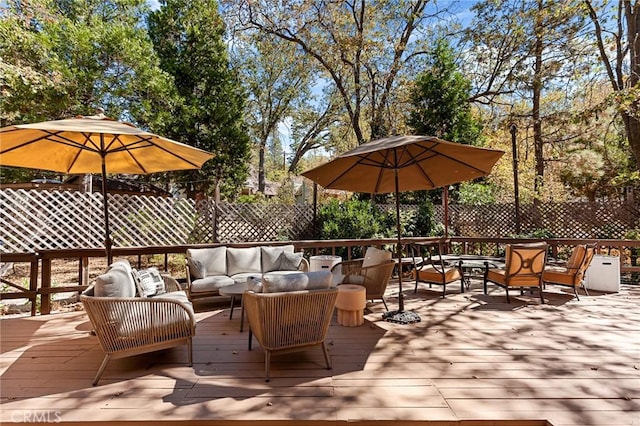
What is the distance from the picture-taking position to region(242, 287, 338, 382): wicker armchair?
8.25 ft

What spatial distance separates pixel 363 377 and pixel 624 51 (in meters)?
8.55

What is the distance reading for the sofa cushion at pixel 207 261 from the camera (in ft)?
14.8

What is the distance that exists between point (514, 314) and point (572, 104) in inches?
340

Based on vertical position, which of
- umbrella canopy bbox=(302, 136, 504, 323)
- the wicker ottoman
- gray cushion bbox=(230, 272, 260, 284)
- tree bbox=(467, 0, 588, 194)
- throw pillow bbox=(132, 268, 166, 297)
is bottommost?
the wicker ottoman

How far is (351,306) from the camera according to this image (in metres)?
3.68

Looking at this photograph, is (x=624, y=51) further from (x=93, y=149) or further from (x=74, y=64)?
(x=74, y=64)

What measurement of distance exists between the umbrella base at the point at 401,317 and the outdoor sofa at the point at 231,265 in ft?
4.27

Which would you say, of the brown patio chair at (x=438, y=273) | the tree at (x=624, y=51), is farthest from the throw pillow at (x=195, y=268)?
the tree at (x=624, y=51)

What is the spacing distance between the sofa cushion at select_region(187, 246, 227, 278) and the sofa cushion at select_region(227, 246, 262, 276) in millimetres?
72

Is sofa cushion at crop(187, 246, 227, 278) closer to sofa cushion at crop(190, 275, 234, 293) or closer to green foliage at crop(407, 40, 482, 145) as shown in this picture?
sofa cushion at crop(190, 275, 234, 293)

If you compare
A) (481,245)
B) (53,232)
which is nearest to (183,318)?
(53,232)

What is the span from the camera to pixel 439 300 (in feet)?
15.7

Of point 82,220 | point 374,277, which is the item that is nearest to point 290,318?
point 374,277

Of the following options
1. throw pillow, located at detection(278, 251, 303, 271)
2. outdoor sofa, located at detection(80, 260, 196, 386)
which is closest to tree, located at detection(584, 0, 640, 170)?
throw pillow, located at detection(278, 251, 303, 271)
